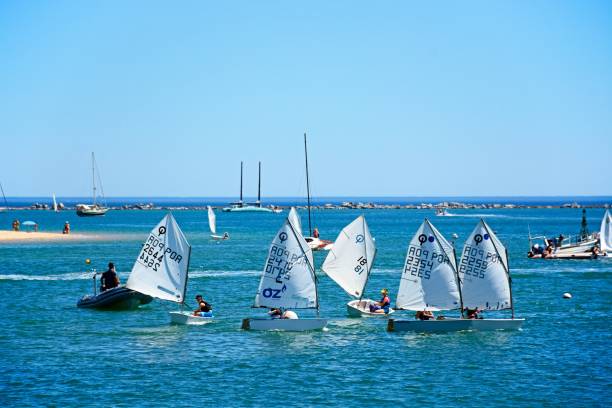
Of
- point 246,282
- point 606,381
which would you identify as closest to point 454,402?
point 606,381

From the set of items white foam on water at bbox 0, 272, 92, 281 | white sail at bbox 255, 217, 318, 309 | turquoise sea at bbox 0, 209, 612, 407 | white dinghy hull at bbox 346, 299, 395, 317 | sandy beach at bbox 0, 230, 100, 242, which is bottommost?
turquoise sea at bbox 0, 209, 612, 407

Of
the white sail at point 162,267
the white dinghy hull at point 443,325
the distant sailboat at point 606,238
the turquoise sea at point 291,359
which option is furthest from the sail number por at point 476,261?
the distant sailboat at point 606,238

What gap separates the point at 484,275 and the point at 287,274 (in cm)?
1049

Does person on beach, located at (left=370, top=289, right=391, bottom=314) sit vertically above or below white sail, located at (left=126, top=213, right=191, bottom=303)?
below

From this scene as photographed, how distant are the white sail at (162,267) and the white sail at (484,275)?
50.5ft

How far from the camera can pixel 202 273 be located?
76875mm

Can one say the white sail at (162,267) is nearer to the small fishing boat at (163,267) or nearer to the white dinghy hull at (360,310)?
the small fishing boat at (163,267)

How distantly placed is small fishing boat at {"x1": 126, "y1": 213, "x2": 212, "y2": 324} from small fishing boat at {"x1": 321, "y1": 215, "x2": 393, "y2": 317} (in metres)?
8.79

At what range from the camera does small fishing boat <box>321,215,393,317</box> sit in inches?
2020

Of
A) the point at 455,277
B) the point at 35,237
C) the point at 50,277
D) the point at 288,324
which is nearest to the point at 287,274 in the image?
the point at 288,324

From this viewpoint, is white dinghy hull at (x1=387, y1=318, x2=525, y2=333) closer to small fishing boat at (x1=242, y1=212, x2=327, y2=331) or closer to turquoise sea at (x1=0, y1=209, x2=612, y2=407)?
turquoise sea at (x1=0, y1=209, x2=612, y2=407)

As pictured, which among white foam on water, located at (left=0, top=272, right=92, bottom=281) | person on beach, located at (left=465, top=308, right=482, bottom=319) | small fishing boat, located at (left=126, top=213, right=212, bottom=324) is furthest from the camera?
white foam on water, located at (left=0, top=272, right=92, bottom=281)

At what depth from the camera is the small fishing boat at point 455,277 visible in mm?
45281

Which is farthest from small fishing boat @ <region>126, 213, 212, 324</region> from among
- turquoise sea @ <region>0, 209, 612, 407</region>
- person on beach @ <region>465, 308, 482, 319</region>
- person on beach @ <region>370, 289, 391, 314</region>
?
person on beach @ <region>465, 308, 482, 319</region>
